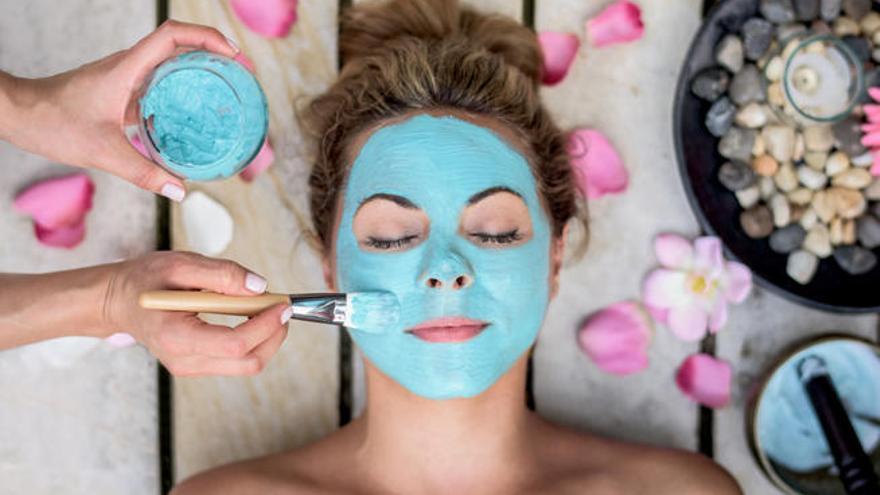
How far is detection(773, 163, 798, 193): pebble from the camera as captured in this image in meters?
1.61

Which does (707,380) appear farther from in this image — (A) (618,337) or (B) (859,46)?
(B) (859,46)

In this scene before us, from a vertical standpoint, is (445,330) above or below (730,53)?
below

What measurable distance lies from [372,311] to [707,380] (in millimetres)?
726

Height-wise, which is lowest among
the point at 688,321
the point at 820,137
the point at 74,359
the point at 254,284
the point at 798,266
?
the point at 74,359

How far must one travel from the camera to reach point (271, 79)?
163 cm

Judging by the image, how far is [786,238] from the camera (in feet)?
5.26

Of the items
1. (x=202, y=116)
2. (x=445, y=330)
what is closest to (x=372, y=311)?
(x=445, y=330)

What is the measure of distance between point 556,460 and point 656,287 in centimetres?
39

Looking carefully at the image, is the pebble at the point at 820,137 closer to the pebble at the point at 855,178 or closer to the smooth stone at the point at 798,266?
the pebble at the point at 855,178

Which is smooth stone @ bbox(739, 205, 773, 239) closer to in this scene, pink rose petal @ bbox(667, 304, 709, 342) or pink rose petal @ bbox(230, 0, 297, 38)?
pink rose petal @ bbox(667, 304, 709, 342)

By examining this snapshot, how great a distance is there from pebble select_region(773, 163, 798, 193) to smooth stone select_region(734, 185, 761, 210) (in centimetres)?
4

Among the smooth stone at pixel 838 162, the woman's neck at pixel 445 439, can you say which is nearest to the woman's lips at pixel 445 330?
the woman's neck at pixel 445 439

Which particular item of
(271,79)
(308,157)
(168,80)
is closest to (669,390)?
(308,157)

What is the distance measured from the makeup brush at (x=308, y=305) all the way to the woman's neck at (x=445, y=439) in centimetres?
16
